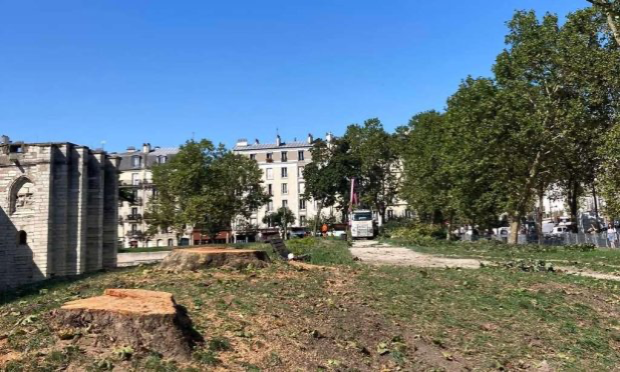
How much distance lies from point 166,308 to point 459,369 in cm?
381

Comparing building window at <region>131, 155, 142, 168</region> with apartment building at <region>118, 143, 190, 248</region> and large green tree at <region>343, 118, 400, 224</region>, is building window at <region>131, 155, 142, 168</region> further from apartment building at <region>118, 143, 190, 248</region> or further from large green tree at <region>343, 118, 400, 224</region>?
large green tree at <region>343, 118, 400, 224</region>

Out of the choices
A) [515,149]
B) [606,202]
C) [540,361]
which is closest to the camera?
[540,361]

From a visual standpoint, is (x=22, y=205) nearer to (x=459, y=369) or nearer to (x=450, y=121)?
(x=450, y=121)

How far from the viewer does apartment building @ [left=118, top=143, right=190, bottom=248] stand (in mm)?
88938

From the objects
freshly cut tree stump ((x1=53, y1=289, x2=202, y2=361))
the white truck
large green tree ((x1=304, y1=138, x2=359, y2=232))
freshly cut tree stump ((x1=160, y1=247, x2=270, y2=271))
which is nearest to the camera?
freshly cut tree stump ((x1=53, y1=289, x2=202, y2=361))

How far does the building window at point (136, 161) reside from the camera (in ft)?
321

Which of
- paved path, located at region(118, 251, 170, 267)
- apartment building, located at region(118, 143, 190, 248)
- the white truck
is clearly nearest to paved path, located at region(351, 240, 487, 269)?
the white truck

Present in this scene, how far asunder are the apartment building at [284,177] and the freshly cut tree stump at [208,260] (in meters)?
85.9

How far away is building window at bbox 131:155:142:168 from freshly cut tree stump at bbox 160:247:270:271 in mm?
90423

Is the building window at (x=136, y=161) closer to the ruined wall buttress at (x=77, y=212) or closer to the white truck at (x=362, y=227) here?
the white truck at (x=362, y=227)

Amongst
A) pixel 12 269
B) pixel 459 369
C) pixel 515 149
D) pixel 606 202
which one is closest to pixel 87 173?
pixel 12 269

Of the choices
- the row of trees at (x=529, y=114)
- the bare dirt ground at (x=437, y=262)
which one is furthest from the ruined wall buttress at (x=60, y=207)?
the row of trees at (x=529, y=114)

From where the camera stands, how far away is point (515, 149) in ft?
113

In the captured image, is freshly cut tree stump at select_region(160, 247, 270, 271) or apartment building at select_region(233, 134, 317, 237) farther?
apartment building at select_region(233, 134, 317, 237)
